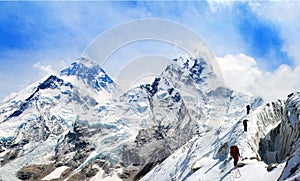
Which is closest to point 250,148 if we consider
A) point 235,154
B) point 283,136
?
point 235,154

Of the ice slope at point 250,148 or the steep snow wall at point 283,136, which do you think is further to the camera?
the steep snow wall at point 283,136

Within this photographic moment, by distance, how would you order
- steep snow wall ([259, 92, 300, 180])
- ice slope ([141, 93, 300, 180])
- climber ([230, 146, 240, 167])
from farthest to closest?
steep snow wall ([259, 92, 300, 180]) < climber ([230, 146, 240, 167]) < ice slope ([141, 93, 300, 180])

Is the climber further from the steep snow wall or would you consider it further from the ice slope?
the steep snow wall

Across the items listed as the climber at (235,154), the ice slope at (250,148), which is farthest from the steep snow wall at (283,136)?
the climber at (235,154)

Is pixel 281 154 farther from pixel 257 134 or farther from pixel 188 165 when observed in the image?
pixel 188 165

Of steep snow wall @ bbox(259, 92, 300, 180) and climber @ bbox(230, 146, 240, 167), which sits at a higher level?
steep snow wall @ bbox(259, 92, 300, 180)

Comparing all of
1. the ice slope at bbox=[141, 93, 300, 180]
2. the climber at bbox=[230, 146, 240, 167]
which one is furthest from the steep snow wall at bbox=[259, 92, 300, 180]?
the climber at bbox=[230, 146, 240, 167]

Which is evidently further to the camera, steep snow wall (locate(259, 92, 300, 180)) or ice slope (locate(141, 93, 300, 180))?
steep snow wall (locate(259, 92, 300, 180))

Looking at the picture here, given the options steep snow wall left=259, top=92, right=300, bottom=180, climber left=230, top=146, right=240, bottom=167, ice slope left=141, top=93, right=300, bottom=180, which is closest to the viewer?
ice slope left=141, top=93, right=300, bottom=180

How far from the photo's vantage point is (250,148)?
36.0 m

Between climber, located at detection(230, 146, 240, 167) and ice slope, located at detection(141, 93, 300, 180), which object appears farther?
climber, located at detection(230, 146, 240, 167)

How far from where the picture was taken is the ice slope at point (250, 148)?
30219 millimetres

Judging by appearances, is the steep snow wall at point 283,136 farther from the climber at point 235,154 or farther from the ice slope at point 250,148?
the climber at point 235,154

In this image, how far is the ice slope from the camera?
30.2 m
